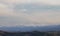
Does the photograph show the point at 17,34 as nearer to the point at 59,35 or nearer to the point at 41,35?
the point at 41,35

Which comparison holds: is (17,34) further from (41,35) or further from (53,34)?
(53,34)

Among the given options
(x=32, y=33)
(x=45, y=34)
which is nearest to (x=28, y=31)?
(x=32, y=33)

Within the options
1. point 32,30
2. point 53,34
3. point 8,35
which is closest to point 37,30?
point 32,30

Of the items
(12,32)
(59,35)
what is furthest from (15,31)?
(59,35)

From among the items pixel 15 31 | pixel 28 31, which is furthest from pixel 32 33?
pixel 15 31

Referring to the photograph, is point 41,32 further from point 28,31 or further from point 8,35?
point 8,35

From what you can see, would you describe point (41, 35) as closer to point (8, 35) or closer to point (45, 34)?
point (45, 34)
